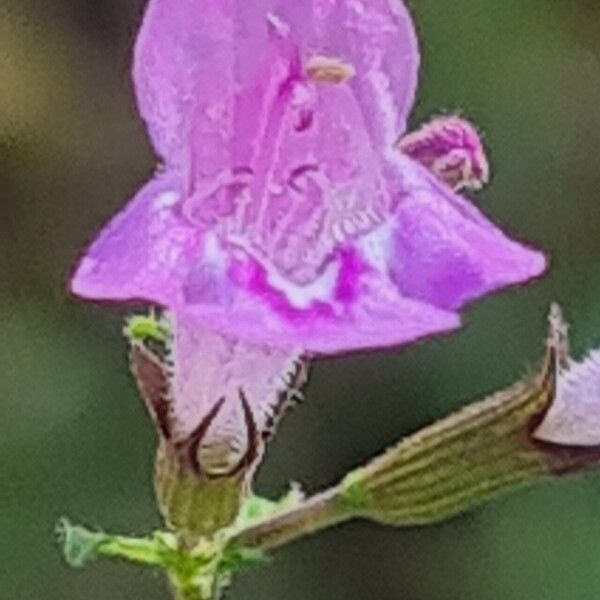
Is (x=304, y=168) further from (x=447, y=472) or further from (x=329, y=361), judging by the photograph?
(x=329, y=361)

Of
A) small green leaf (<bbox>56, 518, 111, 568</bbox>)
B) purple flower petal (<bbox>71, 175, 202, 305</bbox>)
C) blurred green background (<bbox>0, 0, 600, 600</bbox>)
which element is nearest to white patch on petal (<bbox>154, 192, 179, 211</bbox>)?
purple flower petal (<bbox>71, 175, 202, 305</bbox>)

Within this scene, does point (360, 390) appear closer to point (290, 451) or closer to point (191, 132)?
point (290, 451)

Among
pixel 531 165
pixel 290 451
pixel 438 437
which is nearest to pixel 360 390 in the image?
pixel 290 451

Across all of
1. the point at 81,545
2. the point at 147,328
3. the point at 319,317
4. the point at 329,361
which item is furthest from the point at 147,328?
the point at 329,361

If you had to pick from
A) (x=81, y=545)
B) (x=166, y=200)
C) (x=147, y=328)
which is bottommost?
(x=81, y=545)

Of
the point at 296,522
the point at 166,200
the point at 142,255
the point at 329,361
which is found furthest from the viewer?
the point at 329,361

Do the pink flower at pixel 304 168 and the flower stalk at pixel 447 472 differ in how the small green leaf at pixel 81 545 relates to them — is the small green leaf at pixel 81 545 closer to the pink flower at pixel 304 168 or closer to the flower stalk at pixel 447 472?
the flower stalk at pixel 447 472

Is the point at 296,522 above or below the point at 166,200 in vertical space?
below

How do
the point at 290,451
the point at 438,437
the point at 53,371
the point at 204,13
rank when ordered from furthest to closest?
the point at 290,451, the point at 53,371, the point at 438,437, the point at 204,13
